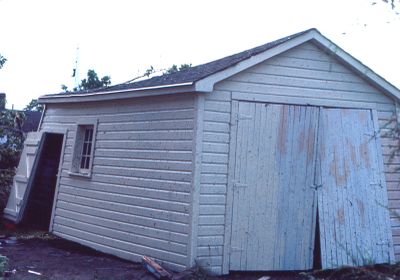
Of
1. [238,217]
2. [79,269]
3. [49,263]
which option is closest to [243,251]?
[238,217]

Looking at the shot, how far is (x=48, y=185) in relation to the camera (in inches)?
455

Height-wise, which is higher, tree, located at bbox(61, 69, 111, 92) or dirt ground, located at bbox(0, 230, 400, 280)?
tree, located at bbox(61, 69, 111, 92)

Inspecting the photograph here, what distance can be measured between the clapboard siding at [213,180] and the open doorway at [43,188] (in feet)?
18.0

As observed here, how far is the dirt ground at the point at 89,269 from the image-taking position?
7.15 m

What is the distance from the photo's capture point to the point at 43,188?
11.6 meters

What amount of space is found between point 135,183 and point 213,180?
5.54 ft

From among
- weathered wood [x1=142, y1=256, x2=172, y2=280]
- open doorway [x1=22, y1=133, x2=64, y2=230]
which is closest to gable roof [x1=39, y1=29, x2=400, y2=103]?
weathered wood [x1=142, y1=256, x2=172, y2=280]

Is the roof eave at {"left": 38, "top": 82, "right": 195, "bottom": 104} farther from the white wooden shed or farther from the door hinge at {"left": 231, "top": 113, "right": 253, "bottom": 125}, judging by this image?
the door hinge at {"left": 231, "top": 113, "right": 253, "bottom": 125}

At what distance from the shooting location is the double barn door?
7.51 m

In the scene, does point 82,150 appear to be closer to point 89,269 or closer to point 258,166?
point 89,269

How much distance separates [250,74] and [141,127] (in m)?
2.14

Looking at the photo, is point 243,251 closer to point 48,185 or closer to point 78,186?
point 78,186

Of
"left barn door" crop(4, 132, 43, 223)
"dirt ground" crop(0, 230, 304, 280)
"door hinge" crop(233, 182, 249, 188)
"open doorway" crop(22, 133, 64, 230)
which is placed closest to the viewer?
"dirt ground" crop(0, 230, 304, 280)

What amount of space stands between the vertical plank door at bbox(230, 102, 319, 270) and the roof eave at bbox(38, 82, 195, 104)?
966 mm
